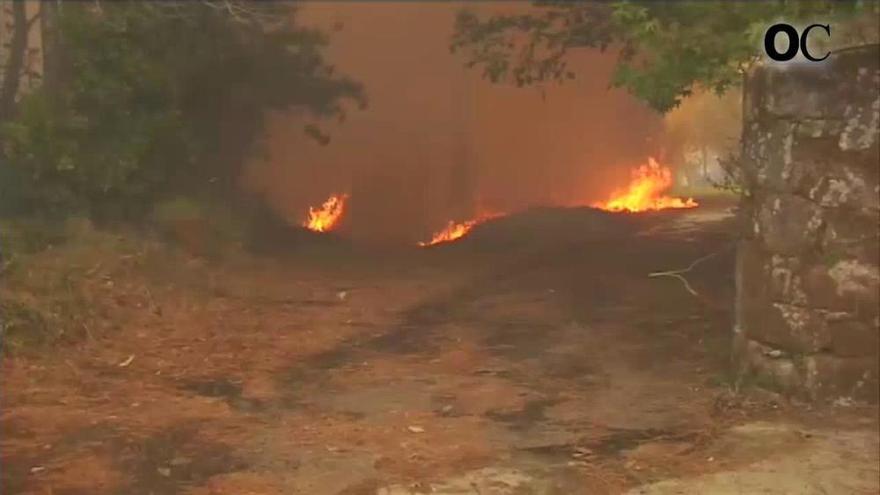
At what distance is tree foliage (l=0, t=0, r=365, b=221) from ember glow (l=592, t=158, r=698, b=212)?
12206mm

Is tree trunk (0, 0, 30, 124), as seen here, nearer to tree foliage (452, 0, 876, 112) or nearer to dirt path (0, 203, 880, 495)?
dirt path (0, 203, 880, 495)

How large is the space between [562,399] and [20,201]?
21.6ft

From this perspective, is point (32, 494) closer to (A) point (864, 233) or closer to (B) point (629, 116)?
(A) point (864, 233)

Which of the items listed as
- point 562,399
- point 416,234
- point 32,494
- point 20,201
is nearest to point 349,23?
point 416,234

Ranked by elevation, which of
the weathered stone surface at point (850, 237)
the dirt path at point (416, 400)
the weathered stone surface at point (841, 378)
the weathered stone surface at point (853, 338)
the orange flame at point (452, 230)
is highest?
the weathered stone surface at point (850, 237)

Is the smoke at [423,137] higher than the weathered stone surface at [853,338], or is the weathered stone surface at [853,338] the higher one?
the smoke at [423,137]

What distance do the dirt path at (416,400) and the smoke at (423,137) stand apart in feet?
22.3

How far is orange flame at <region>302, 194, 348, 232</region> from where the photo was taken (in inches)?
720

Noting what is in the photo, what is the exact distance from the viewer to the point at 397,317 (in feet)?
30.7

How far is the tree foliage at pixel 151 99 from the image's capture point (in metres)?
10.7

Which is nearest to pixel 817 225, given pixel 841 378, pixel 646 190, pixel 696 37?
pixel 841 378

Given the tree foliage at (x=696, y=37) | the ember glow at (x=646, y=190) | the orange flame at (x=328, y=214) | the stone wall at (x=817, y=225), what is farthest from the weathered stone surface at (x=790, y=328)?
the ember glow at (x=646, y=190)

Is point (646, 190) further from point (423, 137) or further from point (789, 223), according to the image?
point (789, 223)

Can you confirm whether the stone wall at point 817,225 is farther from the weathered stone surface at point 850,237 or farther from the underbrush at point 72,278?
the underbrush at point 72,278
